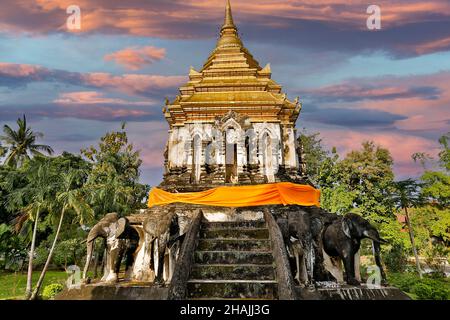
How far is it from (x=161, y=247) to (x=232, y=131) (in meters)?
8.55

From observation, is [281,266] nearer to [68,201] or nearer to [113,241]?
[113,241]

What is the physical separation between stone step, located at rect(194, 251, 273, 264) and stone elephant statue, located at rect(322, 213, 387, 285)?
7.36ft

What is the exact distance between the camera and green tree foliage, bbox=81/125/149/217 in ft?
89.6

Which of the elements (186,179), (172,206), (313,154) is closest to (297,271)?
(172,206)

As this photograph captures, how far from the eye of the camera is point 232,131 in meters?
16.7

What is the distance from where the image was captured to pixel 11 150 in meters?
37.6

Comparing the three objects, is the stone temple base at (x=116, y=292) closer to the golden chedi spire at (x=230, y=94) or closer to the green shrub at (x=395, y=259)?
the golden chedi spire at (x=230, y=94)

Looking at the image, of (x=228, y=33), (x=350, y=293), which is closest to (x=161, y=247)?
(x=350, y=293)

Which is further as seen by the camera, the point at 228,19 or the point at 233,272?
the point at 228,19

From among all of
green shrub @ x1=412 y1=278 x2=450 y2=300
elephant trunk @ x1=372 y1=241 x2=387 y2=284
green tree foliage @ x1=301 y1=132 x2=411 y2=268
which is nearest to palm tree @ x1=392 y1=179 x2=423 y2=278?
green tree foliage @ x1=301 y1=132 x2=411 y2=268

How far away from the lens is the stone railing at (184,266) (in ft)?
25.1
